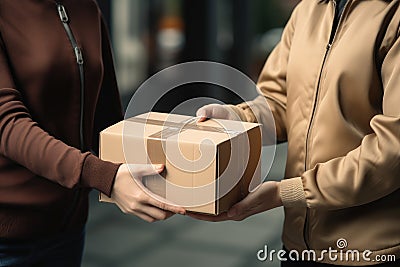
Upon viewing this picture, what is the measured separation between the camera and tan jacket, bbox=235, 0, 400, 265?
1.33 meters

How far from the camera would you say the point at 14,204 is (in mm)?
1464

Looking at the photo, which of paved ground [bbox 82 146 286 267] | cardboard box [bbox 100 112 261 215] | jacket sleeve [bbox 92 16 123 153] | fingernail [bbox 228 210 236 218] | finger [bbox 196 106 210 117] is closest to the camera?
cardboard box [bbox 100 112 261 215]

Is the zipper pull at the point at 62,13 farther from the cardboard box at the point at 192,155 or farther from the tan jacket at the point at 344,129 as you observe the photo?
the tan jacket at the point at 344,129

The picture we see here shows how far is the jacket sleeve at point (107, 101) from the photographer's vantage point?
1645 mm

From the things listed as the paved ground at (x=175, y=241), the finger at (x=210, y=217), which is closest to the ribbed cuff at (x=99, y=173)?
the finger at (x=210, y=217)

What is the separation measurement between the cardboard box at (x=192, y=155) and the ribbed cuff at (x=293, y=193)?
0.28 feet

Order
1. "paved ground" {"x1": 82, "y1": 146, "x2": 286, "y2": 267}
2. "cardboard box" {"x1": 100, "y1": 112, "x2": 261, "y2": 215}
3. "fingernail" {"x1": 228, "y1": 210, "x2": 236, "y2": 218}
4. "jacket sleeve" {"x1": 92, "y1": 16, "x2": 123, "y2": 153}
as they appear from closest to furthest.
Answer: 1. "cardboard box" {"x1": 100, "y1": 112, "x2": 261, "y2": 215}
2. "fingernail" {"x1": 228, "y1": 210, "x2": 236, "y2": 218}
3. "jacket sleeve" {"x1": 92, "y1": 16, "x2": 123, "y2": 153}
4. "paved ground" {"x1": 82, "y1": 146, "x2": 286, "y2": 267}

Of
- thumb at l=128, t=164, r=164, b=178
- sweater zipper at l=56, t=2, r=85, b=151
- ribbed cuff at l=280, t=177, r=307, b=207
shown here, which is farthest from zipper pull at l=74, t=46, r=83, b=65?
ribbed cuff at l=280, t=177, r=307, b=207

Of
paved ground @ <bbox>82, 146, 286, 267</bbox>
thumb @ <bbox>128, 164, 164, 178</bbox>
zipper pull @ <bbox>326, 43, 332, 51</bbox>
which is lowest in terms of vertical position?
paved ground @ <bbox>82, 146, 286, 267</bbox>

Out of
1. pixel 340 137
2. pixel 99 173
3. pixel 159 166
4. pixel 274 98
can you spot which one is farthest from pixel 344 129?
pixel 99 173

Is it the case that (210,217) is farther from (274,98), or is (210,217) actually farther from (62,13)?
(62,13)

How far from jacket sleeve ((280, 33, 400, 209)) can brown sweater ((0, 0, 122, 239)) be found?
42 cm

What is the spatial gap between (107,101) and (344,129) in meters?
0.63

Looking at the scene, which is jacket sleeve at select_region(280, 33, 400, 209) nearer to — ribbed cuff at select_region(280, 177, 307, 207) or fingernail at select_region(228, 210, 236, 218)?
ribbed cuff at select_region(280, 177, 307, 207)
